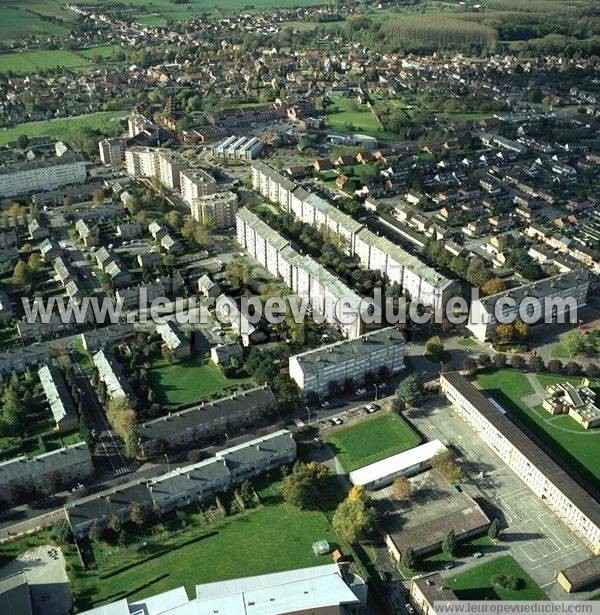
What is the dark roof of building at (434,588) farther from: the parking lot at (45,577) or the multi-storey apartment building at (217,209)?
the multi-storey apartment building at (217,209)

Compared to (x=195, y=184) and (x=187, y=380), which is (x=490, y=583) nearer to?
(x=187, y=380)

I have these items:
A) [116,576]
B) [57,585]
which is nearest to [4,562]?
[57,585]

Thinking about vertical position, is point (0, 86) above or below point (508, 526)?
above

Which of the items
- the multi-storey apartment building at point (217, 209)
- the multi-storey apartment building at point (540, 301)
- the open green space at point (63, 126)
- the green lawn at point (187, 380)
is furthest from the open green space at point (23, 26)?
the multi-storey apartment building at point (540, 301)

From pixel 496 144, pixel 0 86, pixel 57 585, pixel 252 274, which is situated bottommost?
pixel 57 585

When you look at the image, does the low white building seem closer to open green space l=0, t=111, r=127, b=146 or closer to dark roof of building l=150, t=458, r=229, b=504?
dark roof of building l=150, t=458, r=229, b=504

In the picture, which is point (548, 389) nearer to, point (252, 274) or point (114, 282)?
point (252, 274)
